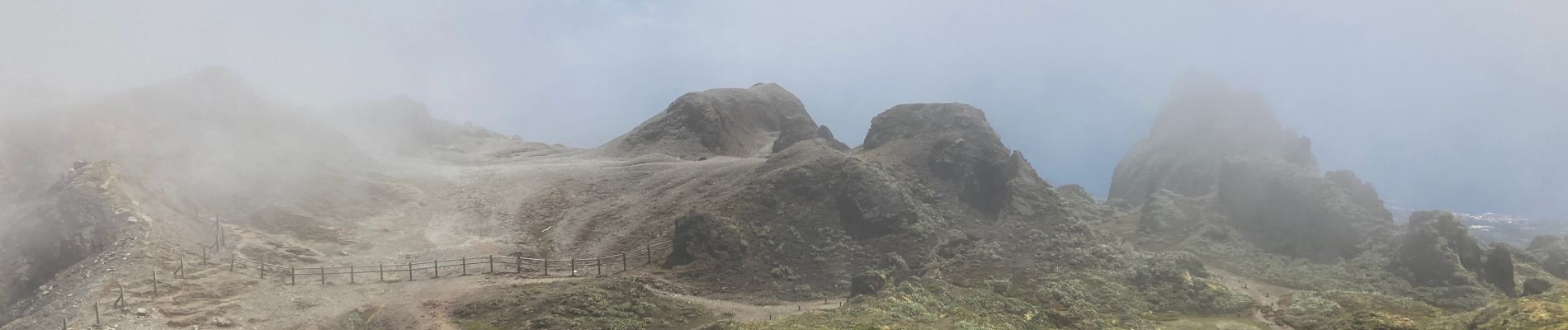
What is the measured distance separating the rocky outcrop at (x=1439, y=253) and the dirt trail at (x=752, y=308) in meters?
43.9

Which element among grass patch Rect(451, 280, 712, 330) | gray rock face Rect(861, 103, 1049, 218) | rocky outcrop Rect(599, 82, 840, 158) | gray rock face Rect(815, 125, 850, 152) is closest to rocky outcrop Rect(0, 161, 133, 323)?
grass patch Rect(451, 280, 712, 330)

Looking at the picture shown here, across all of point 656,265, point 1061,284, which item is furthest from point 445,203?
point 1061,284

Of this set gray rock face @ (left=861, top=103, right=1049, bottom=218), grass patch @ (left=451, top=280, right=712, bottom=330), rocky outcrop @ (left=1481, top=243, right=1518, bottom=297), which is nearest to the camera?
grass patch @ (left=451, top=280, right=712, bottom=330)

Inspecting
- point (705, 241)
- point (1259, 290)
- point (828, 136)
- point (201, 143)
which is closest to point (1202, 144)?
point (828, 136)

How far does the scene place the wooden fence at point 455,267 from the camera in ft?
156

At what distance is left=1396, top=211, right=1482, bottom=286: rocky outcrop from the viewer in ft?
175

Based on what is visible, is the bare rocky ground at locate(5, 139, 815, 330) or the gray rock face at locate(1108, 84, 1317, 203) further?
the gray rock face at locate(1108, 84, 1317, 203)

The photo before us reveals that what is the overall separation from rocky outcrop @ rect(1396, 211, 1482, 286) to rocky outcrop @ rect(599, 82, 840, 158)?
67955mm

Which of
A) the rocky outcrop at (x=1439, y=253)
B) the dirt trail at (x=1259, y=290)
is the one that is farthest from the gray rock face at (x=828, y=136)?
the rocky outcrop at (x=1439, y=253)

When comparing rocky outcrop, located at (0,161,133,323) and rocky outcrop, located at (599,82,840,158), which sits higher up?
rocky outcrop, located at (599,82,840,158)

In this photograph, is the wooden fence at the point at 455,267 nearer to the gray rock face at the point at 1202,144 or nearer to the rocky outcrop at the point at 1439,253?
the rocky outcrop at the point at 1439,253

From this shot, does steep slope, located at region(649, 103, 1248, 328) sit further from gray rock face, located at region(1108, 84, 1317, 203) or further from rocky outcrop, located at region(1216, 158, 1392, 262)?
gray rock face, located at region(1108, 84, 1317, 203)

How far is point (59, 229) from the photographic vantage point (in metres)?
44.6

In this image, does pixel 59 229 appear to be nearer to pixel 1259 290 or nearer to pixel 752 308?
pixel 752 308
